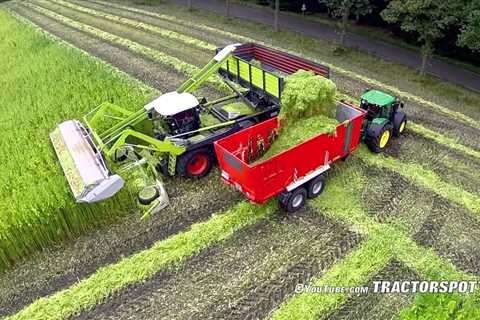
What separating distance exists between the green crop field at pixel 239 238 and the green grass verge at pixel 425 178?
0.14ft

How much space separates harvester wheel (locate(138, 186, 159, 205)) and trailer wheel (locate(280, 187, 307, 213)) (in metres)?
3.15

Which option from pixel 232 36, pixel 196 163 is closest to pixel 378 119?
pixel 196 163

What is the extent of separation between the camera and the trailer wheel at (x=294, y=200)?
976 centimetres

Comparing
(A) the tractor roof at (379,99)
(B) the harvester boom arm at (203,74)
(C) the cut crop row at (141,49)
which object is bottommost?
(C) the cut crop row at (141,49)

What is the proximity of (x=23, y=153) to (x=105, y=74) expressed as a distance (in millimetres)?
5686

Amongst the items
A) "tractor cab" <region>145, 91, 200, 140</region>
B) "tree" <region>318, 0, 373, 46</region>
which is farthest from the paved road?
"tractor cab" <region>145, 91, 200, 140</region>

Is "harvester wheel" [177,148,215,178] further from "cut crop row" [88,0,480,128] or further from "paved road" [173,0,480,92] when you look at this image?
"paved road" [173,0,480,92]

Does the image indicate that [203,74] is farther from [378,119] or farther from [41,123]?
[41,123]

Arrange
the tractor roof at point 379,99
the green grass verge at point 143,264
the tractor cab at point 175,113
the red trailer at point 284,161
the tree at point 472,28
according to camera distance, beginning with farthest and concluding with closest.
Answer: the tree at point 472,28 < the tractor roof at point 379,99 < the tractor cab at point 175,113 < the red trailer at point 284,161 < the green grass verge at point 143,264

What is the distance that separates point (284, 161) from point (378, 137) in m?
3.83

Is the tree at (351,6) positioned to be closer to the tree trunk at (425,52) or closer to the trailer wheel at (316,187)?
the tree trunk at (425,52)

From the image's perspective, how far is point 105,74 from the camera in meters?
16.4

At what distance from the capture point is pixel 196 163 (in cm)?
1112

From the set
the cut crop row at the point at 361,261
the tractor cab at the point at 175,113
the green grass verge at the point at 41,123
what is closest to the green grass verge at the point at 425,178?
the cut crop row at the point at 361,261
